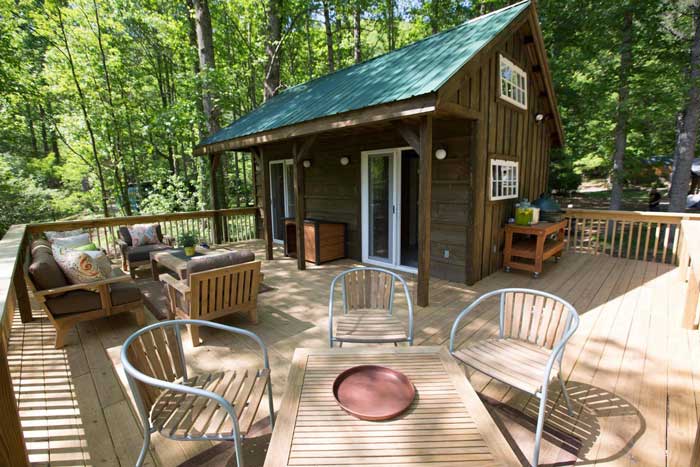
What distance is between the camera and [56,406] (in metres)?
2.27

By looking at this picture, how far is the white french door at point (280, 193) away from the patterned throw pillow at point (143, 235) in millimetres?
2633

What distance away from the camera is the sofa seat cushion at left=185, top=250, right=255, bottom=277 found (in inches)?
120

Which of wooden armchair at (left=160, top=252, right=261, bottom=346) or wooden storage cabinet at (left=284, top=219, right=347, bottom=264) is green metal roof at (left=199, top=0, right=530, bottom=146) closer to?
wooden storage cabinet at (left=284, top=219, right=347, bottom=264)

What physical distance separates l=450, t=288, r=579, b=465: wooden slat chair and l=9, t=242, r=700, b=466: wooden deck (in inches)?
12.6

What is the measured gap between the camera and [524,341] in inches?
90.0

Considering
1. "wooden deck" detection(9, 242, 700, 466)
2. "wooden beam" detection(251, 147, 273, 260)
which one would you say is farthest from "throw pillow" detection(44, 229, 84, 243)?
"wooden beam" detection(251, 147, 273, 260)

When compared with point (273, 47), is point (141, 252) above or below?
below

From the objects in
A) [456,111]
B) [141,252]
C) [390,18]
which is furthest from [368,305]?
[390,18]

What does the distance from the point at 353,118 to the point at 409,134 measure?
2.35 feet

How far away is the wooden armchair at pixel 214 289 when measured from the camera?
304cm

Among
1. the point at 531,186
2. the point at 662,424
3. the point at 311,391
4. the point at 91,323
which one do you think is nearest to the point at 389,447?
the point at 311,391

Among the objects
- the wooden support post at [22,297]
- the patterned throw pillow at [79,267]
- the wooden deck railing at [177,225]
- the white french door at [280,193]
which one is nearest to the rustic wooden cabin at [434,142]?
the white french door at [280,193]

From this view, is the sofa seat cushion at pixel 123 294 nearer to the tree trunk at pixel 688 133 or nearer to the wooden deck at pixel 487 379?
the wooden deck at pixel 487 379

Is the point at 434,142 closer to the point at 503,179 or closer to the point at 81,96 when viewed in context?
the point at 503,179
